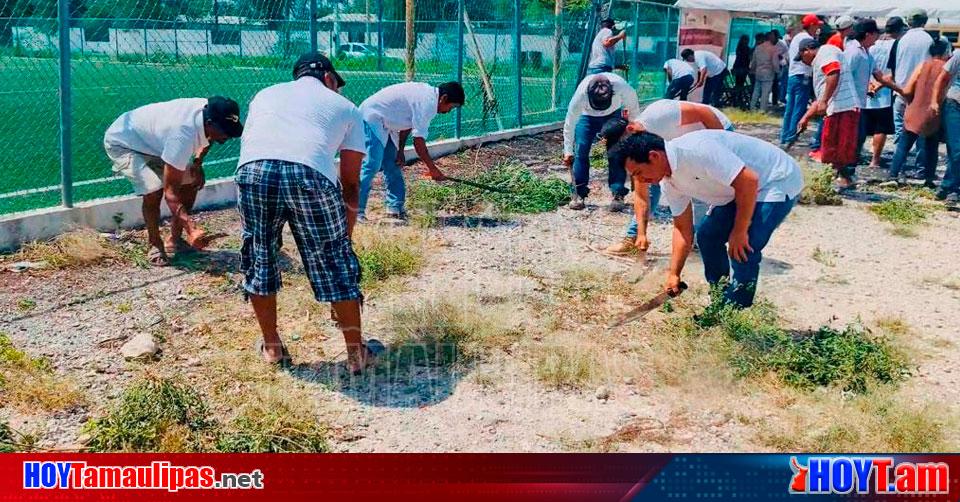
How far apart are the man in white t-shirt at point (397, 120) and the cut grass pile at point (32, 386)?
327 centimetres

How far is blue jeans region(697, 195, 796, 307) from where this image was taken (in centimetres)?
466

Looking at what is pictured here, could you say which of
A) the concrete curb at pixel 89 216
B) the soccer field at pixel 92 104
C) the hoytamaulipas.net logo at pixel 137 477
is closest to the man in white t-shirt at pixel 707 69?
the soccer field at pixel 92 104

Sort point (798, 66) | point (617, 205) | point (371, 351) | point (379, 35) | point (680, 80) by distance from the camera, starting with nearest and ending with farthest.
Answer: point (371, 351) < point (617, 205) < point (680, 80) < point (379, 35) < point (798, 66)

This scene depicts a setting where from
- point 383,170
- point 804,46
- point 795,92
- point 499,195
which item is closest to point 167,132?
point 383,170

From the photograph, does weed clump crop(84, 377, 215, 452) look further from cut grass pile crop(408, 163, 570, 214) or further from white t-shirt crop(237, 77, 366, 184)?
cut grass pile crop(408, 163, 570, 214)

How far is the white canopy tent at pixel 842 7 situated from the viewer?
16016 millimetres

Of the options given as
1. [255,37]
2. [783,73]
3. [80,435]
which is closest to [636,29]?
[783,73]

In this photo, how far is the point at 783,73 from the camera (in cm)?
1877

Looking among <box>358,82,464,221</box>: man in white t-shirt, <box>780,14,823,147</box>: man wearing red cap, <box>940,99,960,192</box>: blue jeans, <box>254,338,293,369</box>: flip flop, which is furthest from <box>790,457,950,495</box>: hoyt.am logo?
<box>780,14,823,147</box>: man wearing red cap

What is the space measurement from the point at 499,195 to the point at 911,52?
15.8 ft

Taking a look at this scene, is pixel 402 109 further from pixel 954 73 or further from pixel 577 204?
pixel 954 73

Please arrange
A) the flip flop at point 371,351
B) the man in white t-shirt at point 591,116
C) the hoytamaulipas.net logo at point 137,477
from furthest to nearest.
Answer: the man in white t-shirt at point 591,116
the flip flop at point 371,351
the hoytamaulipas.net logo at point 137,477

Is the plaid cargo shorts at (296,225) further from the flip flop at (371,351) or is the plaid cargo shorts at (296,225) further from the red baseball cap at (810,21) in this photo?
the red baseball cap at (810,21)

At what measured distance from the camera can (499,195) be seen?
27.8 ft
